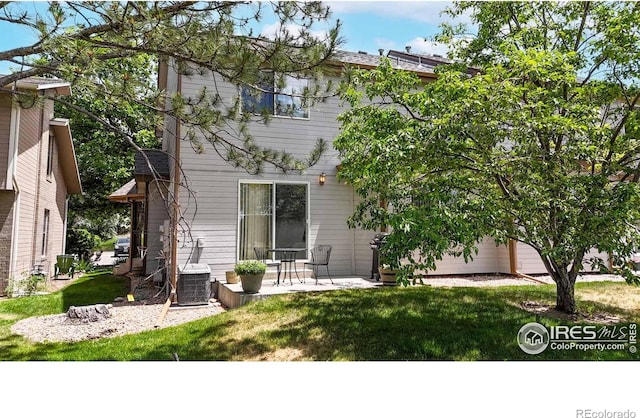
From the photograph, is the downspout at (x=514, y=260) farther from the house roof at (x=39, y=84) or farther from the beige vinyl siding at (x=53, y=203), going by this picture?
the beige vinyl siding at (x=53, y=203)

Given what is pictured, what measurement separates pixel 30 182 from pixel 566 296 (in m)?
12.1

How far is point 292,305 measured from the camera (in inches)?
243

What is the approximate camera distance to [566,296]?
5.46m

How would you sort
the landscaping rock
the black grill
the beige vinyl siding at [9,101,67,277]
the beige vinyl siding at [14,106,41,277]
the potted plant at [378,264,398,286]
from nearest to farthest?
the landscaping rock, the potted plant at [378,264,398,286], the black grill, the beige vinyl siding at [14,106,41,277], the beige vinyl siding at [9,101,67,277]

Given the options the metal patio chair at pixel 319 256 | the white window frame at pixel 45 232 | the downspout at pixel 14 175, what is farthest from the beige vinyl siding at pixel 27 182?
the metal patio chair at pixel 319 256

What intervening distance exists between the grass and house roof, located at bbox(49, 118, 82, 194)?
7.70 m

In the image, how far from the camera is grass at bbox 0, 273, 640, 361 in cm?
430

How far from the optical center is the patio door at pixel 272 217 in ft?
27.9

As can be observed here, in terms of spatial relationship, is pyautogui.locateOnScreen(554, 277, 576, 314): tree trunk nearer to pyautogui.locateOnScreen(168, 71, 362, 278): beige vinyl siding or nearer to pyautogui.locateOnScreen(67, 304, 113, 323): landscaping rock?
pyautogui.locateOnScreen(168, 71, 362, 278): beige vinyl siding

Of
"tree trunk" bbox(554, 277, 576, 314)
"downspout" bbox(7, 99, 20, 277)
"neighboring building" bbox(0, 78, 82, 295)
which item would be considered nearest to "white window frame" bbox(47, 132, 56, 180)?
"neighboring building" bbox(0, 78, 82, 295)

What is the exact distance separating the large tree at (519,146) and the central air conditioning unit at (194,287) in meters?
3.71

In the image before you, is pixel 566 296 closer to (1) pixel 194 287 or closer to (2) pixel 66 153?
(1) pixel 194 287
